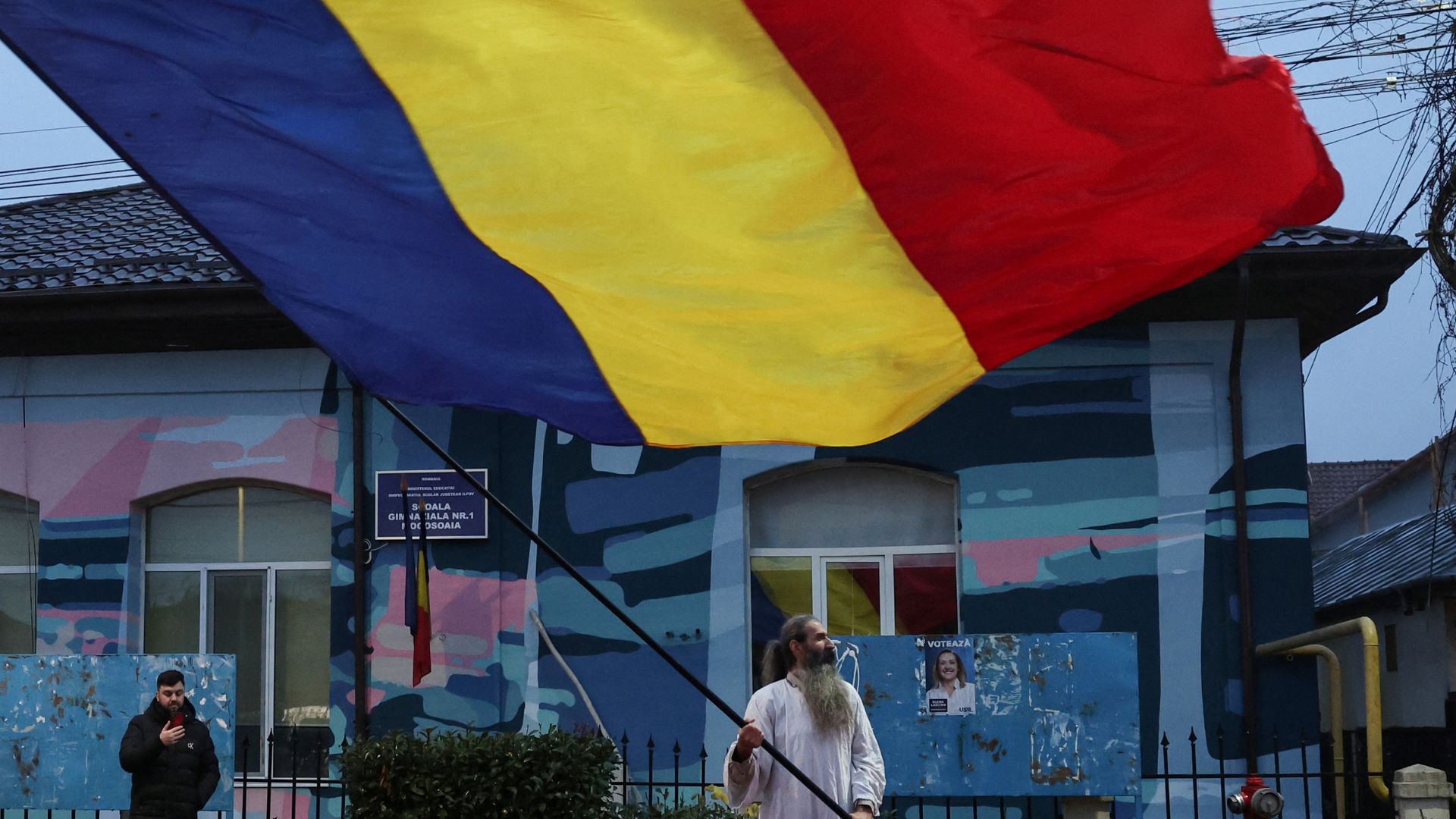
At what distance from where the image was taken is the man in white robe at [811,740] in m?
6.24

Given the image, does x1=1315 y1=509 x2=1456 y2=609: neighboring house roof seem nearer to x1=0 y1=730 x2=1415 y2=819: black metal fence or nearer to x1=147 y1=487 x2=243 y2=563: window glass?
x1=0 y1=730 x2=1415 y2=819: black metal fence

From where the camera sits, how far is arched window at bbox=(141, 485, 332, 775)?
12.3m

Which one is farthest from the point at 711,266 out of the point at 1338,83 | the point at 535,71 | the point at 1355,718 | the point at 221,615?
the point at 1355,718

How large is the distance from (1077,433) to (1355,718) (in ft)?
14.2

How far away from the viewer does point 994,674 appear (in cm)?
914

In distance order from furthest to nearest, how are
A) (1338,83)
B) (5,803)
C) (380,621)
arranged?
(380,621) < (5,803) < (1338,83)

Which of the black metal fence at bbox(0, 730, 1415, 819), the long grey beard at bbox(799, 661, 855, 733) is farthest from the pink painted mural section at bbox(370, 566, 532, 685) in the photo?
the long grey beard at bbox(799, 661, 855, 733)

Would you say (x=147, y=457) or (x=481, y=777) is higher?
(x=147, y=457)

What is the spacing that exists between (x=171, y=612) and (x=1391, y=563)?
456 inches

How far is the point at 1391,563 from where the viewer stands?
1510cm

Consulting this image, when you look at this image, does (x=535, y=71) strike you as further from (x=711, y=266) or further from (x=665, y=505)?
(x=665, y=505)

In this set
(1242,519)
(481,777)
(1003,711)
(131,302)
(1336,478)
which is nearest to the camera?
(481,777)

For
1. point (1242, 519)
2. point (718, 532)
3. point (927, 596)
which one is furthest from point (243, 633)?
point (1242, 519)

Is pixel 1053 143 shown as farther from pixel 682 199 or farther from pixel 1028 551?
pixel 1028 551
